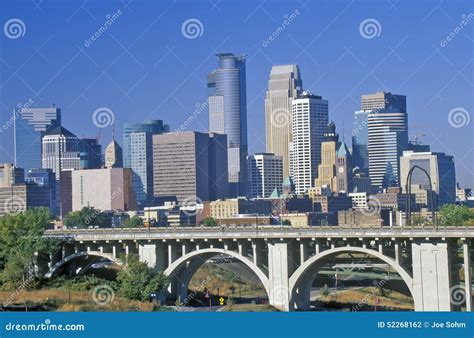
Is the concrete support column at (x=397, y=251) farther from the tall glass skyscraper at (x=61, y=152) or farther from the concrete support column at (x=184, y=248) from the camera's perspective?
the tall glass skyscraper at (x=61, y=152)

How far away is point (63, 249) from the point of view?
98.0 feet

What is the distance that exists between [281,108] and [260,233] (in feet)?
219

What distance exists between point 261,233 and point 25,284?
600 centimetres

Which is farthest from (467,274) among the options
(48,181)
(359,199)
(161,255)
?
(48,181)

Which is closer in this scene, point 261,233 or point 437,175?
point 261,233

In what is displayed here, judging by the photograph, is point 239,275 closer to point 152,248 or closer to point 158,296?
point 152,248

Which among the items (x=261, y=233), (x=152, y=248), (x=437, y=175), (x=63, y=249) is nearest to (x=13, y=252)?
(x=63, y=249)

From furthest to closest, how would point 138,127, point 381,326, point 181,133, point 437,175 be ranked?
point 138,127 < point 181,133 < point 437,175 < point 381,326

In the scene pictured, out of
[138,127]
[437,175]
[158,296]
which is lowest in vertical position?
[158,296]

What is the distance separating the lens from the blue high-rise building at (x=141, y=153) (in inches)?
3297

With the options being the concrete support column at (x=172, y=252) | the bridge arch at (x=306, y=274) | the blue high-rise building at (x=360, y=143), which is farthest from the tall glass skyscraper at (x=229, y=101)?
the bridge arch at (x=306, y=274)

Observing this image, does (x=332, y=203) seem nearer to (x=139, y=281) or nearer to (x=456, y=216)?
(x=456, y=216)
